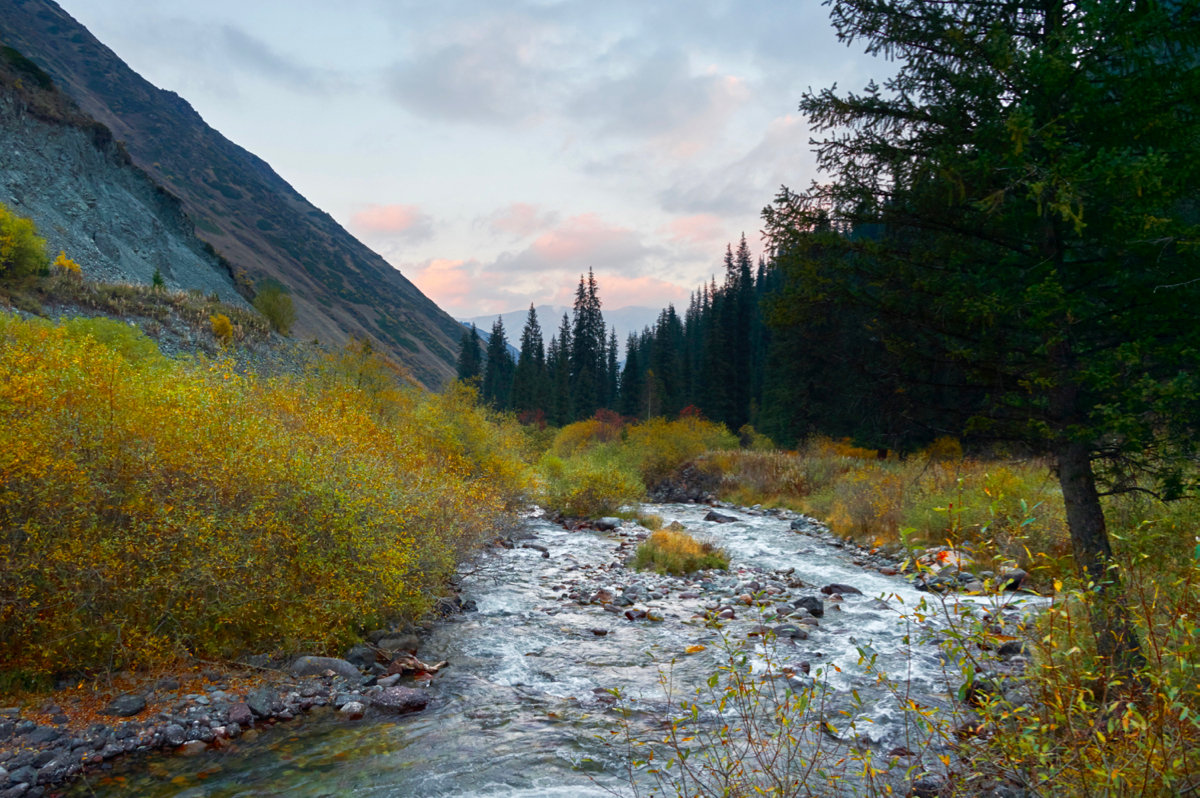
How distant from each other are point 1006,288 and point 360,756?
7.26m

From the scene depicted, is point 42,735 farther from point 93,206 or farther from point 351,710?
point 93,206

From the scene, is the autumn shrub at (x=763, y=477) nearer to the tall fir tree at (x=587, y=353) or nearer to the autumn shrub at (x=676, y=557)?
the autumn shrub at (x=676, y=557)

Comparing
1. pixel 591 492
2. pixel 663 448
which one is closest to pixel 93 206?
pixel 663 448

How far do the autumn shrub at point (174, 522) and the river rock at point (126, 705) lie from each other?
1.35ft

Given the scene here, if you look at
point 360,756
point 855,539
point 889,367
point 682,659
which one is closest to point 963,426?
point 889,367

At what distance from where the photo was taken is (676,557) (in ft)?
44.0

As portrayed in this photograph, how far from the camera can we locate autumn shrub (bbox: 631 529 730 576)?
520 inches

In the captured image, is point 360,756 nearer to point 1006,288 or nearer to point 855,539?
point 1006,288

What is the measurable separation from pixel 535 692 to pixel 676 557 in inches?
264

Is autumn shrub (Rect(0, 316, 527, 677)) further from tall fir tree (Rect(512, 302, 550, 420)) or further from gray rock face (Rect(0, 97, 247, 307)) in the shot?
tall fir tree (Rect(512, 302, 550, 420))

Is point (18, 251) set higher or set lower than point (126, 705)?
higher

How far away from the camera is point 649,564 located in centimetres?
1356

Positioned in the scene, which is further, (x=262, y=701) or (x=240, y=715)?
(x=262, y=701)

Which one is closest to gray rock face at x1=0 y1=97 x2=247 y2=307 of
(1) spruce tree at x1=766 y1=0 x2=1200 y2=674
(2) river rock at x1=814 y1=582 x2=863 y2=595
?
(2) river rock at x1=814 y1=582 x2=863 y2=595
